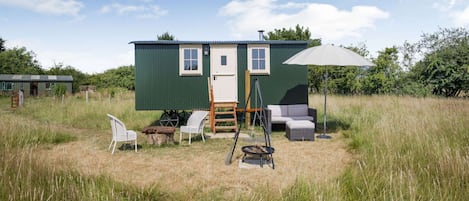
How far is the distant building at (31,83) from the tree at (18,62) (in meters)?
5.14

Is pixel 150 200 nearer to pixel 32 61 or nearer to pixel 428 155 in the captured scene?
pixel 428 155

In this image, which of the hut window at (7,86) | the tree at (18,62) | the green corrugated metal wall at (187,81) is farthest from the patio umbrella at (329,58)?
the tree at (18,62)

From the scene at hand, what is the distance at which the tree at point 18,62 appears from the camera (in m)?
36.7

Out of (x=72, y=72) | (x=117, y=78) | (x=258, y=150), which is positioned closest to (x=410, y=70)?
(x=258, y=150)

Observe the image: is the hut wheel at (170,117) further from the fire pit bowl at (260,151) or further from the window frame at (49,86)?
the window frame at (49,86)

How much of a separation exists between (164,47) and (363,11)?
40.7 feet

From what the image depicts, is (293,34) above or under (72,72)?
above

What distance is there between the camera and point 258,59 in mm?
9656

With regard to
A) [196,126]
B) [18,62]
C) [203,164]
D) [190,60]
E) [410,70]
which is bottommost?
[203,164]

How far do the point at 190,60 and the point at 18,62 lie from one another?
4077 centimetres

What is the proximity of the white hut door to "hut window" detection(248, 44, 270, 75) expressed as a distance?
1.70 feet

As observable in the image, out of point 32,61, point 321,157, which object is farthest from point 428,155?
point 32,61

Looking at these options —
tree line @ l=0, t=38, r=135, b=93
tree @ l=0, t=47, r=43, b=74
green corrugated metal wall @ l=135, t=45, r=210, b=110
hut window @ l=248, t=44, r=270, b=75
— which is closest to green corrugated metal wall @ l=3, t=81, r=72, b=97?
tree line @ l=0, t=38, r=135, b=93

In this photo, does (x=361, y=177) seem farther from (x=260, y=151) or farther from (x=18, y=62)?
(x=18, y=62)
